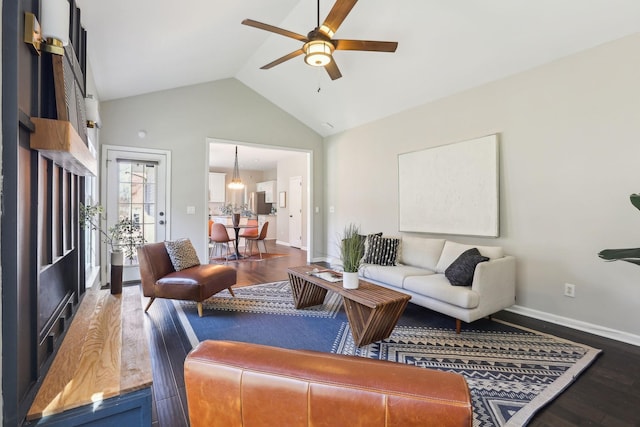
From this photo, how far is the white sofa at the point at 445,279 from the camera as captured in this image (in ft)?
9.54

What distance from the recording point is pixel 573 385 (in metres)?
2.09

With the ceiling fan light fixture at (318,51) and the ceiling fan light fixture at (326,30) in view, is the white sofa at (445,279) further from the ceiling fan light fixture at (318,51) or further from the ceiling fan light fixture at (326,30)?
the ceiling fan light fixture at (326,30)

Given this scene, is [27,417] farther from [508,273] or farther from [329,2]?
[329,2]

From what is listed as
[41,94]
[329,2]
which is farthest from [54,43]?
[329,2]

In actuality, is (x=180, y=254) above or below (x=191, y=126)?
below

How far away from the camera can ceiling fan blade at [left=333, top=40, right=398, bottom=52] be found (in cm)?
274

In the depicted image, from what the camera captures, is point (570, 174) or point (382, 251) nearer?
point (570, 174)

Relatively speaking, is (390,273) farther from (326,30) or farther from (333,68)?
(326,30)

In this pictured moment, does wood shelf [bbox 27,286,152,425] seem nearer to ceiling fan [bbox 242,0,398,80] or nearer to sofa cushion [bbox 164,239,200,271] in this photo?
sofa cushion [bbox 164,239,200,271]

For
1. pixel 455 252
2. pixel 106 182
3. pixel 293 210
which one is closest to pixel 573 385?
pixel 455 252

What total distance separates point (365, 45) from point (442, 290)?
244 cm

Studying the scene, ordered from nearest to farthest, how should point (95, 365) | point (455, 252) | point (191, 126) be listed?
point (95, 365)
point (455, 252)
point (191, 126)

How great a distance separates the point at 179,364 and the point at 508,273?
10.7 ft

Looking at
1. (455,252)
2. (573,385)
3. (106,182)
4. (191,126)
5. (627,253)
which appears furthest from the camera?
(191,126)
